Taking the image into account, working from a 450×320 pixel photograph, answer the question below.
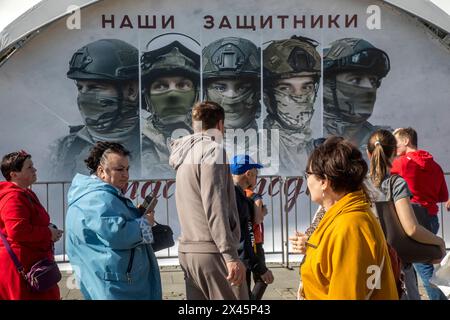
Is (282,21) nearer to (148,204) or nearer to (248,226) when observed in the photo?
(248,226)

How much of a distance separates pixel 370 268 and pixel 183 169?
1.98 m

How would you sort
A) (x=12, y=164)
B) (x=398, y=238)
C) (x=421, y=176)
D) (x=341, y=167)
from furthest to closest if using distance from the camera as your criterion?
(x=421, y=176) < (x=12, y=164) < (x=398, y=238) < (x=341, y=167)

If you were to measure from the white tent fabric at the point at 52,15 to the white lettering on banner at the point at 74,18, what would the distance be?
49 mm

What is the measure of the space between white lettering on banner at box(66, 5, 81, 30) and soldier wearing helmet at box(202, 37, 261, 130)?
164 centimetres

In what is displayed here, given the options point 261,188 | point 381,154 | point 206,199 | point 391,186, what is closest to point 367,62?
point 261,188

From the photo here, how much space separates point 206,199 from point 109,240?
709 millimetres

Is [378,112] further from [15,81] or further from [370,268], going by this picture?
[370,268]

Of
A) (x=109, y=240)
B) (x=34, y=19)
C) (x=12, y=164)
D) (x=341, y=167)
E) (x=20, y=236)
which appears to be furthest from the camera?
(x=34, y=19)

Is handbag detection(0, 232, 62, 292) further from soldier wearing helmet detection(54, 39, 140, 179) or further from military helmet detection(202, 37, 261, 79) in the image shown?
military helmet detection(202, 37, 261, 79)

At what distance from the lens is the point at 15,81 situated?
9.34 m

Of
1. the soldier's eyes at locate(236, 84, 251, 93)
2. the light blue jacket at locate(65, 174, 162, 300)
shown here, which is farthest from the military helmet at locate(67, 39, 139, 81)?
the light blue jacket at locate(65, 174, 162, 300)

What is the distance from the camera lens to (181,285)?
866 cm

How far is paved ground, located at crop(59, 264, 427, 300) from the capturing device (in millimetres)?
7992

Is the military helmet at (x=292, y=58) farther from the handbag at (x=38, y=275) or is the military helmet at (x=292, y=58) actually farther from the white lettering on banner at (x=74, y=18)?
the handbag at (x=38, y=275)
